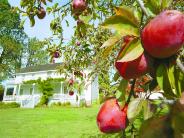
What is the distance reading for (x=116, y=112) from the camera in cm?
105

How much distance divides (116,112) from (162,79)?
0.18 metres

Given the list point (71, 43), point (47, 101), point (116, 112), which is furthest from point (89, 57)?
point (47, 101)

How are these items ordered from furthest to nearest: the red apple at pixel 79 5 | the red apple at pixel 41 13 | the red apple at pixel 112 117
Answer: the red apple at pixel 41 13
the red apple at pixel 79 5
the red apple at pixel 112 117

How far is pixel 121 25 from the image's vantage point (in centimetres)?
101

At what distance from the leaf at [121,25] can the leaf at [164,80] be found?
123 millimetres

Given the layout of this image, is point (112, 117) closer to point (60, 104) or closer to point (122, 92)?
point (122, 92)

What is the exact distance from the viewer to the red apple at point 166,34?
33.6 inches

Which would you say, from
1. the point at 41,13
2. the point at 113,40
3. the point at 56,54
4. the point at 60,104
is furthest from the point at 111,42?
the point at 60,104

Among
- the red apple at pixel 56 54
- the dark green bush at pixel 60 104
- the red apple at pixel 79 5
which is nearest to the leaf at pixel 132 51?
the red apple at pixel 79 5

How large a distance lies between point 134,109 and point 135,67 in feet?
0.39

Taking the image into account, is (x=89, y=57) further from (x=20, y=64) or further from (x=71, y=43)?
(x=20, y=64)

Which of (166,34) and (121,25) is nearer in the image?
(166,34)

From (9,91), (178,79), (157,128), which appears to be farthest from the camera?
(9,91)

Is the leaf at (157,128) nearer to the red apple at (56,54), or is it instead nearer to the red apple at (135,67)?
the red apple at (135,67)
